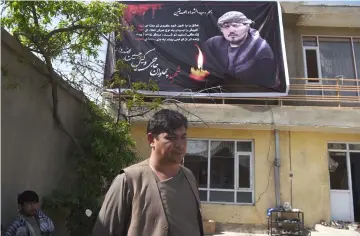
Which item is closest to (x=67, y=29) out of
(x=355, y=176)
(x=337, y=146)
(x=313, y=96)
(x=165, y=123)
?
(x=165, y=123)

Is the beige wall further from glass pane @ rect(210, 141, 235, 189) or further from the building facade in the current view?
glass pane @ rect(210, 141, 235, 189)

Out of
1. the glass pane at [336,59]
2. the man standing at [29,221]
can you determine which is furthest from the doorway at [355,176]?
the man standing at [29,221]

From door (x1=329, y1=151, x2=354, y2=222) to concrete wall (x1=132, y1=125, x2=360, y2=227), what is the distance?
32 cm

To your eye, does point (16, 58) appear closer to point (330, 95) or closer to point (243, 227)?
point (243, 227)

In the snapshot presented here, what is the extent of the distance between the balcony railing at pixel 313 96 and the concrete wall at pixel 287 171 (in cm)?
100

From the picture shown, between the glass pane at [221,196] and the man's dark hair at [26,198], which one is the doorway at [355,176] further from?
the man's dark hair at [26,198]

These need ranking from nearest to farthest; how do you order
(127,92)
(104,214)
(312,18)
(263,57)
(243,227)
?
(104,214)
(127,92)
(243,227)
(263,57)
(312,18)

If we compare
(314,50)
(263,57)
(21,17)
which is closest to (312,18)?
(314,50)

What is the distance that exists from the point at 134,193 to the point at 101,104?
15.4 feet

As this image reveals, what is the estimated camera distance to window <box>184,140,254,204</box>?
9953mm

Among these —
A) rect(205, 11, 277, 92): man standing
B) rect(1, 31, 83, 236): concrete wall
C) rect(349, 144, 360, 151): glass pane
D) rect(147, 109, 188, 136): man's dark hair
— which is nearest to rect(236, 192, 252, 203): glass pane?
rect(205, 11, 277, 92): man standing

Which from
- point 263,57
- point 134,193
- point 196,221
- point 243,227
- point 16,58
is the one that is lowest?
point 243,227

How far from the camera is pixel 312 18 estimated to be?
444 inches

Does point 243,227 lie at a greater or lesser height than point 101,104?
lesser
